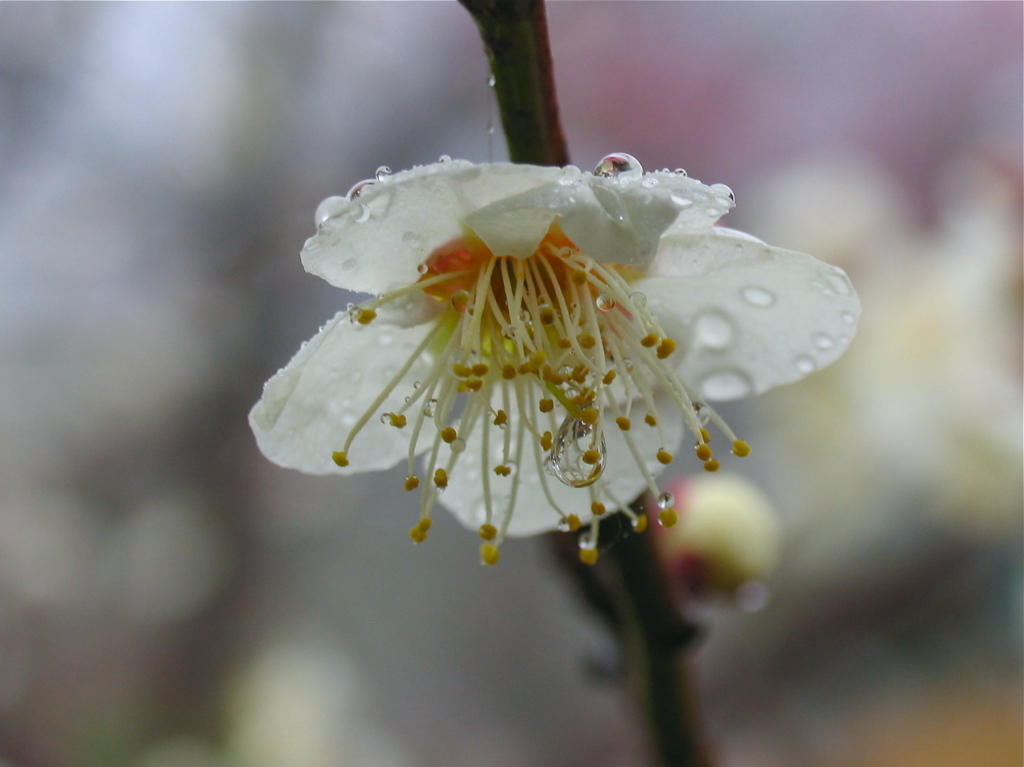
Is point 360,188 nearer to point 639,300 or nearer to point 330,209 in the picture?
point 330,209

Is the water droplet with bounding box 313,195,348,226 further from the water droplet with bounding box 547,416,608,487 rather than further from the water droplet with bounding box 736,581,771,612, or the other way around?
the water droplet with bounding box 736,581,771,612

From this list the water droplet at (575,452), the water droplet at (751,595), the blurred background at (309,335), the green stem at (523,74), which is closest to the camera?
the green stem at (523,74)

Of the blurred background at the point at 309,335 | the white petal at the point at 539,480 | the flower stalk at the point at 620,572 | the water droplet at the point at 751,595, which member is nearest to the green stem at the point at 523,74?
the flower stalk at the point at 620,572

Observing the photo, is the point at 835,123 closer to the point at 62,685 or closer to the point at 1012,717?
the point at 1012,717

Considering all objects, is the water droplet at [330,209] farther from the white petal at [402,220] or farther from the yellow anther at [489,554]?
the yellow anther at [489,554]

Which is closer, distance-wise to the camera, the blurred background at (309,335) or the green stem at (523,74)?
the green stem at (523,74)

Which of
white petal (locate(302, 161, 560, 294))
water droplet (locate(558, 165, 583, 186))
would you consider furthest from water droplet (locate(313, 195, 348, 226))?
water droplet (locate(558, 165, 583, 186))

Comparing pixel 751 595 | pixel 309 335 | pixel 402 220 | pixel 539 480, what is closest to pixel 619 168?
pixel 402 220
